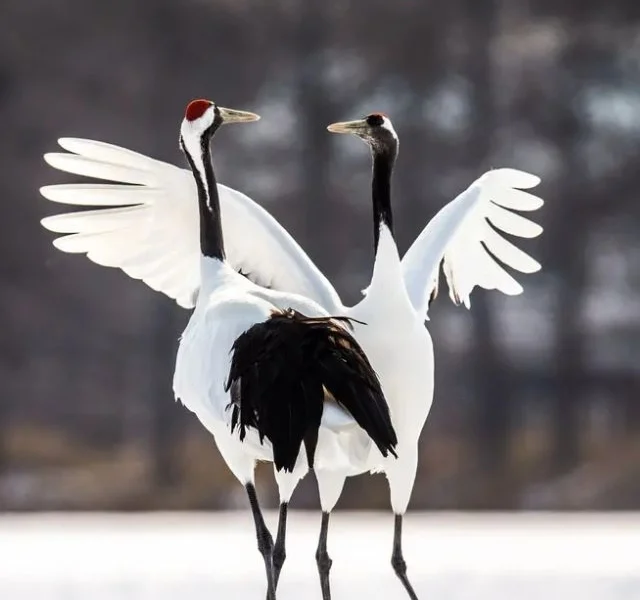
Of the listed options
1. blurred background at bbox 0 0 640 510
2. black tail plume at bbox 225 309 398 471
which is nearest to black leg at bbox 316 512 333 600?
black tail plume at bbox 225 309 398 471

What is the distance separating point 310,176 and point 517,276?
1766mm

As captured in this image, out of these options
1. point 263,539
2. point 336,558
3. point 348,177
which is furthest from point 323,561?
point 348,177

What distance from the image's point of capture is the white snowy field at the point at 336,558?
541 cm

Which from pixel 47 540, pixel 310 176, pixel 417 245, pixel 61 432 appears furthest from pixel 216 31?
pixel 417 245

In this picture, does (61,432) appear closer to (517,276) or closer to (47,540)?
(517,276)

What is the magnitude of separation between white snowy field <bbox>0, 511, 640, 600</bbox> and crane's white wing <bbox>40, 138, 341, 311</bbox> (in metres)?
1.09

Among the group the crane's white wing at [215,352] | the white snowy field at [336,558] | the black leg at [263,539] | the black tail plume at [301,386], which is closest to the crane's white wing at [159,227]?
the crane's white wing at [215,352]

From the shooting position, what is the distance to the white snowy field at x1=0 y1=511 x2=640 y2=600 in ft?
17.8

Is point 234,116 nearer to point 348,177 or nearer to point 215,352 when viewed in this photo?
point 215,352

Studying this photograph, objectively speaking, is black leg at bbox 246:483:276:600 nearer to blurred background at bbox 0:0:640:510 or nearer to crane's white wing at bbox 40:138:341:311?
crane's white wing at bbox 40:138:341:311

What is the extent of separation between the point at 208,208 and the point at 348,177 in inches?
299

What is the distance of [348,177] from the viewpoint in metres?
12.1

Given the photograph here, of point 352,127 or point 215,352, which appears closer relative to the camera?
point 215,352

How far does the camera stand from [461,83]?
1274 centimetres
